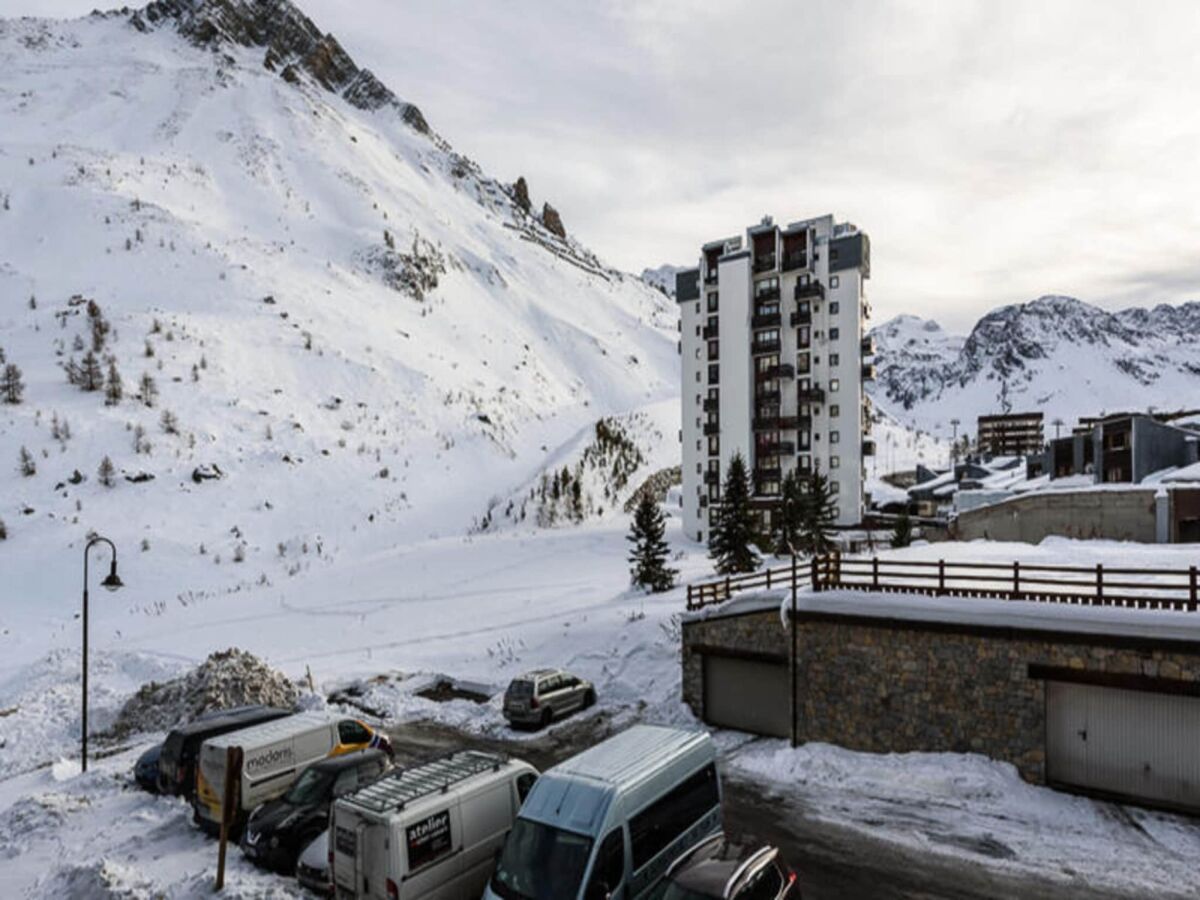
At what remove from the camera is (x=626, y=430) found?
8006cm

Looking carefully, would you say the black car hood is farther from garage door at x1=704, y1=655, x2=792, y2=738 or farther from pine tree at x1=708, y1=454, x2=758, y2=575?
pine tree at x1=708, y1=454, x2=758, y2=575

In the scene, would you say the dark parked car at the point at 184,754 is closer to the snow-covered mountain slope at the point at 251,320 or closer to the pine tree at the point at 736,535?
the snow-covered mountain slope at the point at 251,320

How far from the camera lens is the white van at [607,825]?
10719mm

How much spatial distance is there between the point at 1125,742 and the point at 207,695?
86.4ft

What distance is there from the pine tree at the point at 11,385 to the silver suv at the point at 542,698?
48.8 m

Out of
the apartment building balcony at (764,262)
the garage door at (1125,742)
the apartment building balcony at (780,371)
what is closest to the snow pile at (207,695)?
the garage door at (1125,742)

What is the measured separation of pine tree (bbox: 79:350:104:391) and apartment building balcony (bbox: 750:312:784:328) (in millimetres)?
53565

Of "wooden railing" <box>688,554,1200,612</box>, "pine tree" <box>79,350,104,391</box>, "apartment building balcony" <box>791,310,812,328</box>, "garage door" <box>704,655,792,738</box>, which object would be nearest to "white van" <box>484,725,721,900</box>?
"garage door" <box>704,655,792,738</box>

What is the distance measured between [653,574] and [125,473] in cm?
3684

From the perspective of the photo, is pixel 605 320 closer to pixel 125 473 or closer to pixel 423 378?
pixel 423 378

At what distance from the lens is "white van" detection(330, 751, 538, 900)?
1148 cm

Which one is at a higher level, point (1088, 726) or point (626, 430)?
point (626, 430)

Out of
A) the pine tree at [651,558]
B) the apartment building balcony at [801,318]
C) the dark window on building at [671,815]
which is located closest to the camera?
the dark window on building at [671,815]

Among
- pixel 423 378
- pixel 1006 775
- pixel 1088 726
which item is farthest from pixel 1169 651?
pixel 423 378
